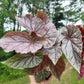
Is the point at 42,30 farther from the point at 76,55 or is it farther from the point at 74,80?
the point at 74,80

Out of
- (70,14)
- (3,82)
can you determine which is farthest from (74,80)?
(70,14)

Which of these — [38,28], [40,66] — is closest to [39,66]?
[40,66]

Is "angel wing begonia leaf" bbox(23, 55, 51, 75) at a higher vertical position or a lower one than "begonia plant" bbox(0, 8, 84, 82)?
lower

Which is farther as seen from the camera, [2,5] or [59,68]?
[2,5]

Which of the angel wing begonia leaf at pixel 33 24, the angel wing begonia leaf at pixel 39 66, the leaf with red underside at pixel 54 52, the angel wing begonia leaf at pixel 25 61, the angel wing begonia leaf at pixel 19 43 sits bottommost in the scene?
the angel wing begonia leaf at pixel 39 66

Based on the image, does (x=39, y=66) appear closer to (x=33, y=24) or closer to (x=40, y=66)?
(x=40, y=66)
